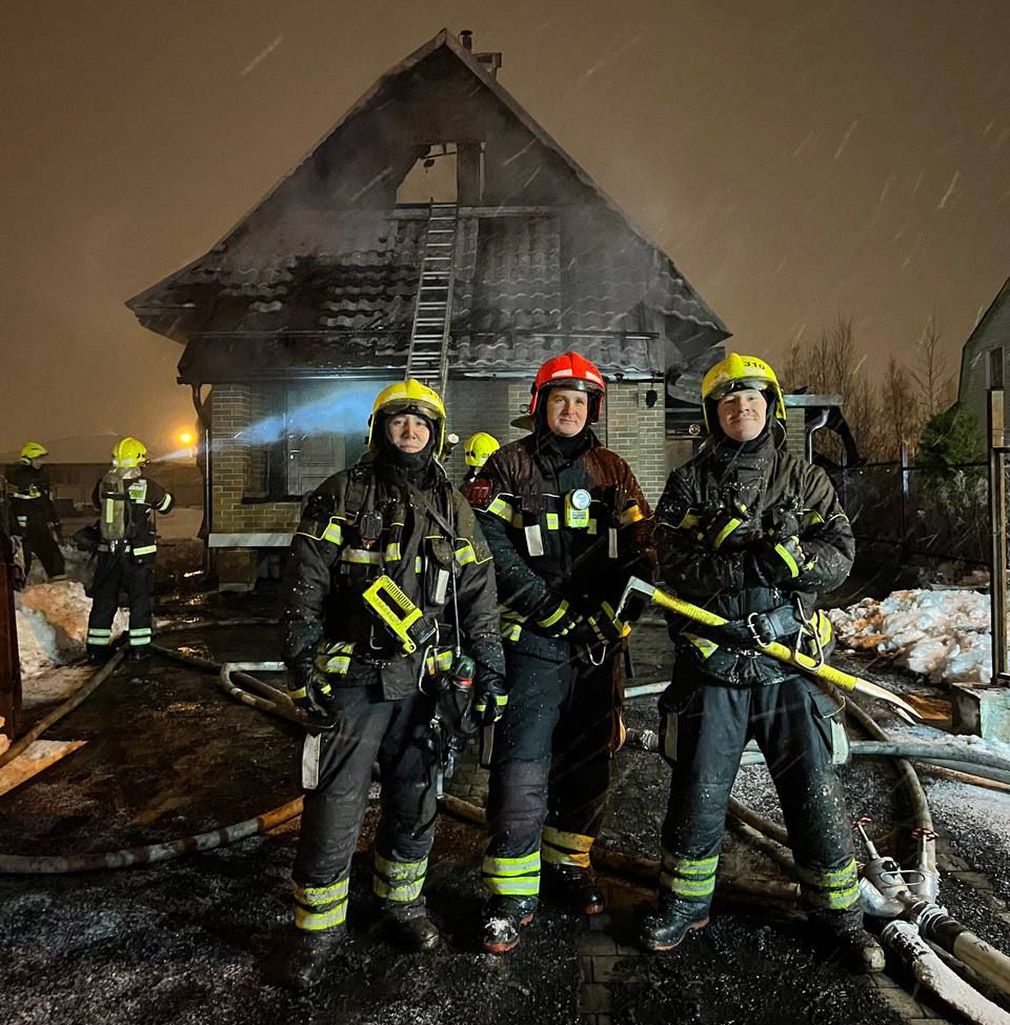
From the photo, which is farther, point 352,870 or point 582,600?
point 352,870

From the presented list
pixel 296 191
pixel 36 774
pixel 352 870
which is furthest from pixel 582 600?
pixel 296 191

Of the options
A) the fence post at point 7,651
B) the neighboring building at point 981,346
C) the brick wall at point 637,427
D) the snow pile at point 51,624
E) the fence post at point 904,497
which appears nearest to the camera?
the fence post at point 7,651

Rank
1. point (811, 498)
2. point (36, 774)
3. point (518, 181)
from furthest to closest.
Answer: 1. point (518, 181)
2. point (36, 774)
3. point (811, 498)

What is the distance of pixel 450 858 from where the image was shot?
319cm

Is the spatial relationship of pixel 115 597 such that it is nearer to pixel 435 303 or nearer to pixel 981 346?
pixel 435 303

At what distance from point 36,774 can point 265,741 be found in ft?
4.16

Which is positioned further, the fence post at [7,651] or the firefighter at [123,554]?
the firefighter at [123,554]

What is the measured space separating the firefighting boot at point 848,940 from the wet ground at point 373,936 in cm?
7

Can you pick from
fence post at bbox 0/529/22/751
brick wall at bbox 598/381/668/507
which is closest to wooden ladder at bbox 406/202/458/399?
brick wall at bbox 598/381/668/507

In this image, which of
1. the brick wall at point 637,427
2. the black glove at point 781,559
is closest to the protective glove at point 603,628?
the black glove at point 781,559

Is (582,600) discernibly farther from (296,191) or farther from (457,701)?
(296,191)

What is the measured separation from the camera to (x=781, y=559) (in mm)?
2402

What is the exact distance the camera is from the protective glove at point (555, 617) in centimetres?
275

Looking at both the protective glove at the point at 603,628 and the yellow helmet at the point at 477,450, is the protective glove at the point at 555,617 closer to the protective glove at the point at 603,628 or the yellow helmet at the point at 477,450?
the protective glove at the point at 603,628
